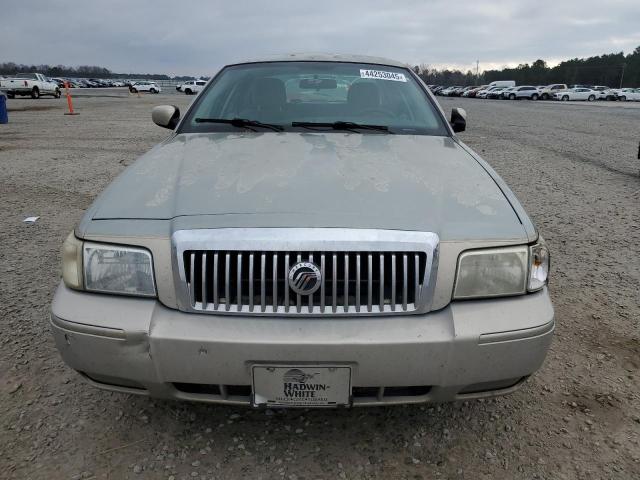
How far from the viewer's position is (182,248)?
171cm

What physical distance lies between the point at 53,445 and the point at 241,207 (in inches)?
50.1

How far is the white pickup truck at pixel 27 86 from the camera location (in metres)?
29.7

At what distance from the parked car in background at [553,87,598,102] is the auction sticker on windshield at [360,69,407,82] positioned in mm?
49028

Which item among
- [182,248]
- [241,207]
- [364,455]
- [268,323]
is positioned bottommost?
[364,455]

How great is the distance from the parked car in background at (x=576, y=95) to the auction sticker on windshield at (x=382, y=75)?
1930 inches

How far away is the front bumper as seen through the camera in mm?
1646

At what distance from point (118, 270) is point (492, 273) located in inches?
Answer: 54.0

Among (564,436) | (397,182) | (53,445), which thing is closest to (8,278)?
(53,445)

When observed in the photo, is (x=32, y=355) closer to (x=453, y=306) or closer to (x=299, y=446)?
(x=299, y=446)

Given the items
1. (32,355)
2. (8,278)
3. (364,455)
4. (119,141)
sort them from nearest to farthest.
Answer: (364,455) → (32,355) → (8,278) → (119,141)

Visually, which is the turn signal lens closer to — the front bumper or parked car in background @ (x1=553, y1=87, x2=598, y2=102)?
the front bumper

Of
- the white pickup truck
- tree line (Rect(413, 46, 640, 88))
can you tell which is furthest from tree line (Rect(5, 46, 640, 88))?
the white pickup truck

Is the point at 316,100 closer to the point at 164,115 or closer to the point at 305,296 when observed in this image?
the point at 164,115

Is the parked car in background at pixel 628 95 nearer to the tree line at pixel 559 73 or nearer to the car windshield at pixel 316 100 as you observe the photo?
the tree line at pixel 559 73
